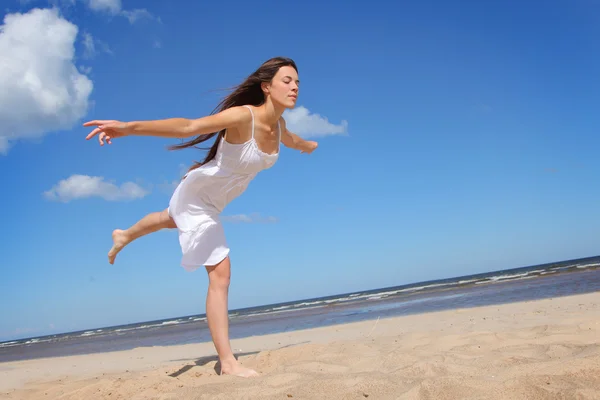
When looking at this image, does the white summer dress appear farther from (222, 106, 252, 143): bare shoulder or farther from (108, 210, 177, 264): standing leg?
(108, 210, 177, 264): standing leg

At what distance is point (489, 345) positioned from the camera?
313 cm

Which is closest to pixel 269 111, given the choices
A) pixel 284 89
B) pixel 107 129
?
pixel 284 89

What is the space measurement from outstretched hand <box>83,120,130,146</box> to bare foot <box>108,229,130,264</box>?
1708 mm

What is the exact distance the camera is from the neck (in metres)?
3.30

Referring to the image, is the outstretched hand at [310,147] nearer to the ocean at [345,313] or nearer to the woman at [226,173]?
the woman at [226,173]

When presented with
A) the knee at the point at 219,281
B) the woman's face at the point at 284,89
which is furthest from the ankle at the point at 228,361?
the woman's face at the point at 284,89

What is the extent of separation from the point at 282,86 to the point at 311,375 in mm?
1989

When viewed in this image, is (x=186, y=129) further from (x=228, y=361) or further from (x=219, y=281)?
(x=228, y=361)

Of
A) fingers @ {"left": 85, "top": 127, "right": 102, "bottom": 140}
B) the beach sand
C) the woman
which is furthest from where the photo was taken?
the woman

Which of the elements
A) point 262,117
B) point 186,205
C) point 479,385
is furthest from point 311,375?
point 262,117

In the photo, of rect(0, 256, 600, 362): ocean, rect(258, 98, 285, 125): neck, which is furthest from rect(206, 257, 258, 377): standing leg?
rect(0, 256, 600, 362): ocean

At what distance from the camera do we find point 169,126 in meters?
2.68

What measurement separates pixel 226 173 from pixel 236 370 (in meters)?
1.38

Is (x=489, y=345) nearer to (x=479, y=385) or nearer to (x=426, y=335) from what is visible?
(x=426, y=335)
